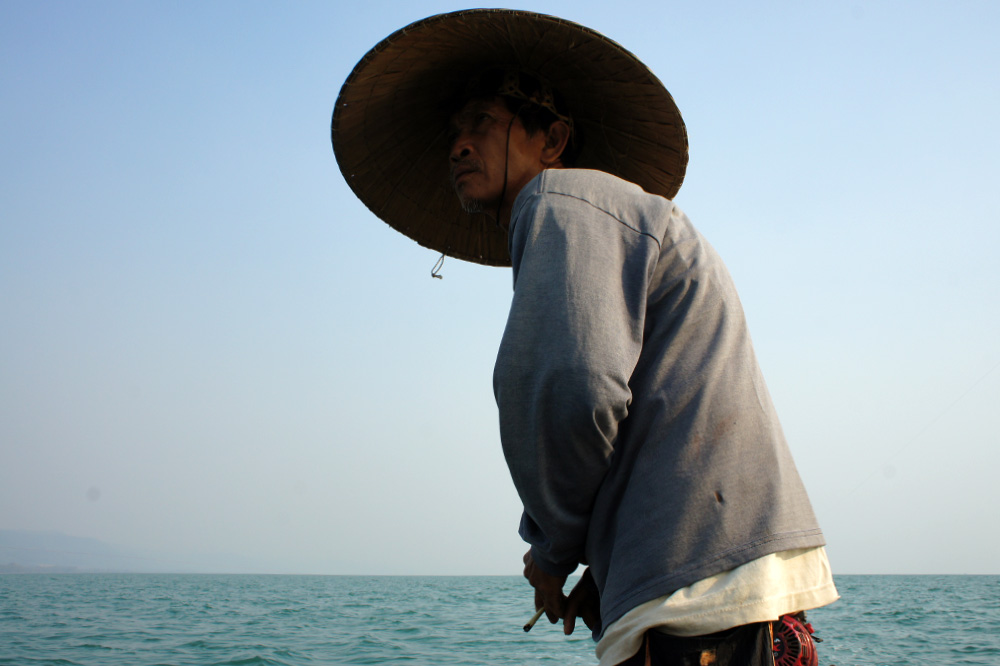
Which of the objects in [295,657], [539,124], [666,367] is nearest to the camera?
[666,367]

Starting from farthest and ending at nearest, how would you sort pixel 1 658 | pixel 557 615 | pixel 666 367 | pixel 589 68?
1. pixel 1 658
2. pixel 589 68
3. pixel 557 615
4. pixel 666 367

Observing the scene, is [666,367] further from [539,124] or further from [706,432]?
[539,124]

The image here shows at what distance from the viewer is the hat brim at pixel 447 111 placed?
1.80m

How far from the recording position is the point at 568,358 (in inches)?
35.2

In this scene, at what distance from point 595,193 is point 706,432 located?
1.23 feet

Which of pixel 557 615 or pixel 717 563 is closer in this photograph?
pixel 717 563

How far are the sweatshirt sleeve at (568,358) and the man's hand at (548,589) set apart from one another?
90mm

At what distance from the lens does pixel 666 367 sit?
968mm

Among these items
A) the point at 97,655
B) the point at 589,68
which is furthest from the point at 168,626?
the point at 589,68

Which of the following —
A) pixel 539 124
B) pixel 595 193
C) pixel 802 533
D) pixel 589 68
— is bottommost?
pixel 802 533

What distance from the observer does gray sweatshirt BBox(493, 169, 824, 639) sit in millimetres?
887

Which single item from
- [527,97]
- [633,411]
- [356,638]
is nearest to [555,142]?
[527,97]

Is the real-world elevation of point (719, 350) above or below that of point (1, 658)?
above

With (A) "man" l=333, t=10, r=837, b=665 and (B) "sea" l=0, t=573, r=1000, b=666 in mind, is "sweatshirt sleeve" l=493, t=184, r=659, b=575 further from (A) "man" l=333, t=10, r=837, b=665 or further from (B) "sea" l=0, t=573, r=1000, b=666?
(B) "sea" l=0, t=573, r=1000, b=666
